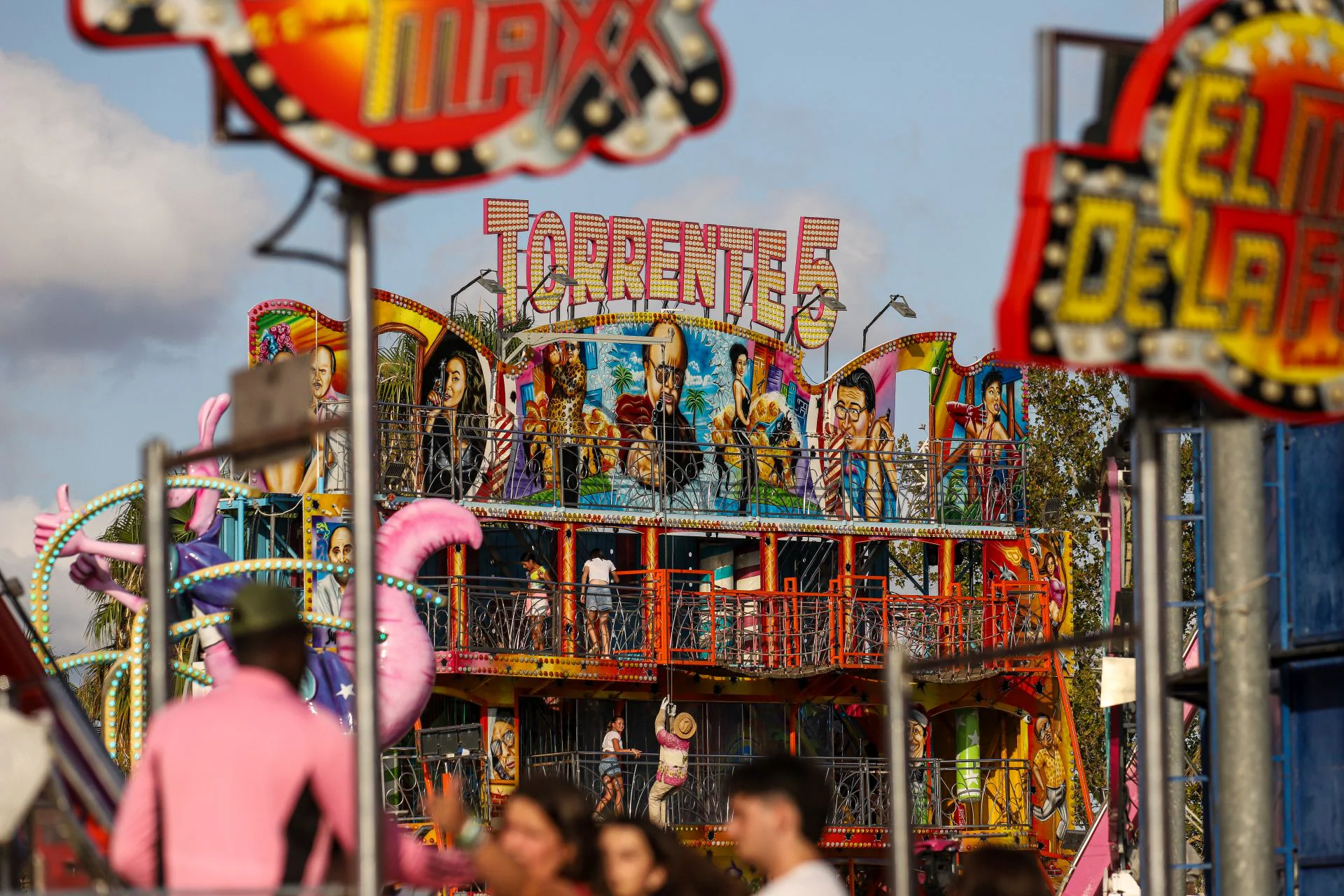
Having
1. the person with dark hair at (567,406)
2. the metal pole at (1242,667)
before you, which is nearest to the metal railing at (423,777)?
the person with dark hair at (567,406)

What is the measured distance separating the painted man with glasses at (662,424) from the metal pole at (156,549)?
1115 inches

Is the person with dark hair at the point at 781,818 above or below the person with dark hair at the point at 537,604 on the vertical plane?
above

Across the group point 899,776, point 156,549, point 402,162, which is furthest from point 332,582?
point 402,162

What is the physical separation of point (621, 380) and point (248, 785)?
3013cm

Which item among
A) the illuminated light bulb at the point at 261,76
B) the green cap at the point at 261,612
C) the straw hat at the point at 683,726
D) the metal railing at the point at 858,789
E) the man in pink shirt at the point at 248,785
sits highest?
the illuminated light bulb at the point at 261,76

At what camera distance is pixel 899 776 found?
714 centimetres

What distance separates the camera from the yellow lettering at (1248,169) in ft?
23.3

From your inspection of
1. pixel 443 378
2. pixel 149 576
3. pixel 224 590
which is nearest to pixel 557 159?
pixel 149 576

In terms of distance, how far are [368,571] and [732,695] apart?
2889cm

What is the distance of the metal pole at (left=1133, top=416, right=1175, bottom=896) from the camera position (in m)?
6.79

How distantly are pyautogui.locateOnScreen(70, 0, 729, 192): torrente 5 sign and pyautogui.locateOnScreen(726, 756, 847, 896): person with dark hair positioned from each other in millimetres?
1770

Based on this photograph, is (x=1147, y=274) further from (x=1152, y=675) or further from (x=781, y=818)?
(x=781, y=818)

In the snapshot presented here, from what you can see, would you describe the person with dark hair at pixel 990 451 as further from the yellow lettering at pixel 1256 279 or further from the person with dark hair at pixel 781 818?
the person with dark hair at pixel 781 818

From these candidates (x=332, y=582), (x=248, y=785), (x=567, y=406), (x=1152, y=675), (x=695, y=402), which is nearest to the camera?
(x=248, y=785)
